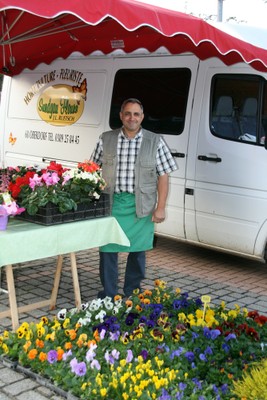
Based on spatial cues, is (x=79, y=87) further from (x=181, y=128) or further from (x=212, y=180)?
(x=212, y=180)

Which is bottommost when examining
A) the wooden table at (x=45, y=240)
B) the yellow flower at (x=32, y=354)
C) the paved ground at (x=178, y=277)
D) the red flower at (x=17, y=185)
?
the paved ground at (x=178, y=277)

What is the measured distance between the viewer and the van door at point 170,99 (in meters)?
6.16

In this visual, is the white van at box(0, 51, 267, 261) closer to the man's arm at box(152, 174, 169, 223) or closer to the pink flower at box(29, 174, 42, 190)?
the man's arm at box(152, 174, 169, 223)

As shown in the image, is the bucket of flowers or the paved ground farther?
the paved ground

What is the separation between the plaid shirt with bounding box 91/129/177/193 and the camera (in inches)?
189

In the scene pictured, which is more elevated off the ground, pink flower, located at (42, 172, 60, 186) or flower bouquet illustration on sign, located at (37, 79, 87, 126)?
flower bouquet illustration on sign, located at (37, 79, 87, 126)

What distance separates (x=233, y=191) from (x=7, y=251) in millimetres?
2795

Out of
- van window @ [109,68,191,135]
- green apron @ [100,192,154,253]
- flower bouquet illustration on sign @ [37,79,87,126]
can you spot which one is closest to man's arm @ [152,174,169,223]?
green apron @ [100,192,154,253]

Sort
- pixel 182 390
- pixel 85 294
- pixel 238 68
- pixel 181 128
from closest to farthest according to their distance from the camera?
pixel 182 390 → pixel 85 294 → pixel 238 68 → pixel 181 128

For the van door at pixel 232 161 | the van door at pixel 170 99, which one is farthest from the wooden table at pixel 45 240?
the van door at pixel 170 99

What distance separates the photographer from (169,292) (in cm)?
501

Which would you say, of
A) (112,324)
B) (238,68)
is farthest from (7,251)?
(238,68)

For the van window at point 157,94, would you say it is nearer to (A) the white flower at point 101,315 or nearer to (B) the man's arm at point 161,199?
(B) the man's arm at point 161,199

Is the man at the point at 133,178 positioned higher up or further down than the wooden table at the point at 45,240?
higher up
